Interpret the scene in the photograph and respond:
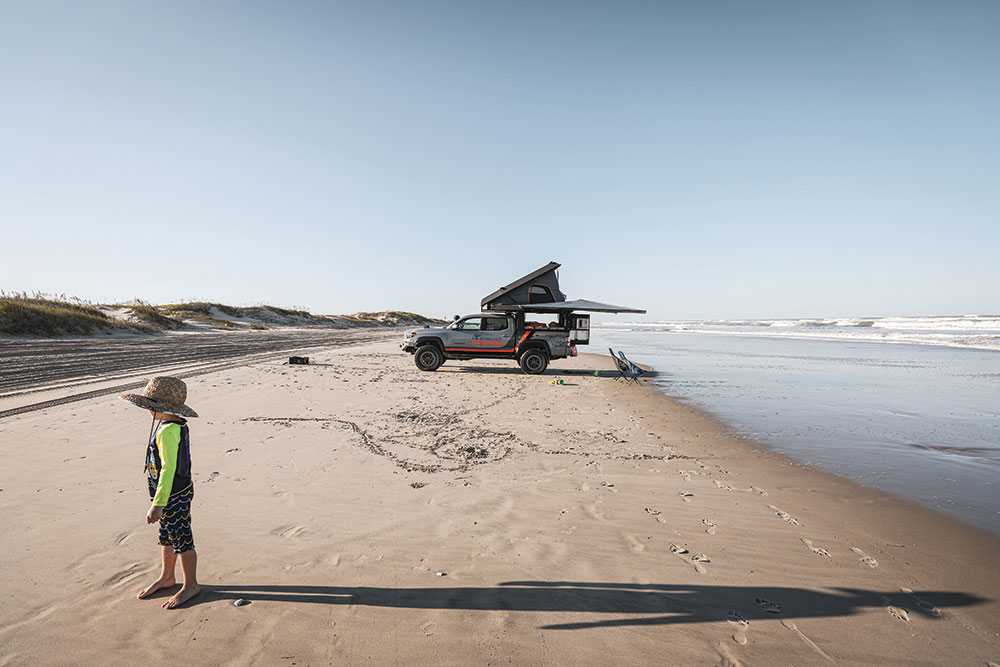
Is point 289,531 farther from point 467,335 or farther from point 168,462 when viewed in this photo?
point 467,335

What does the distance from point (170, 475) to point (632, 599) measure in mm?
3065

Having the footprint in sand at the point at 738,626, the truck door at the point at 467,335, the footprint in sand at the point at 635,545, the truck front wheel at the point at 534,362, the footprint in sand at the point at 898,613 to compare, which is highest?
the truck door at the point at 467,335

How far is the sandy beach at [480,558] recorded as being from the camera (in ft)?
8.49

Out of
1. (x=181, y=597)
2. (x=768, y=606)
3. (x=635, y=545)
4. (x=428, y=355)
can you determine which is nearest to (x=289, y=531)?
(x=181, y=597)

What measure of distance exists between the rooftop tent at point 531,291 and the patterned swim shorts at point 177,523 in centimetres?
1300

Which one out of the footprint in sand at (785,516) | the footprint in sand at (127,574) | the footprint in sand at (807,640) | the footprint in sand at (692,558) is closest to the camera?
the footprint in sand at (807,640)

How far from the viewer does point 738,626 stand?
2.75 meters

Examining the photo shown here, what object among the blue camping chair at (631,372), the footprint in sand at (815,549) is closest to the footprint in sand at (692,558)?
the footprint in sand at (815,549)

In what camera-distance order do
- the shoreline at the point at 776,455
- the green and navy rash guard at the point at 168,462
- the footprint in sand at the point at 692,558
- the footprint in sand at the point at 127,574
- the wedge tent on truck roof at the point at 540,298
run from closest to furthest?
the green and navy rash guard at the point at 168,462 → the footprint in sand at the point at 127,574 → the footprint in sand at the point at 692,558 → the shoreline at the point at 776,455 → the wedge tent on truck roof at the point at 540,298

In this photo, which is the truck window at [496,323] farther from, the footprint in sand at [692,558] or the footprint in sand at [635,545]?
the footprint in sand at [692,558]

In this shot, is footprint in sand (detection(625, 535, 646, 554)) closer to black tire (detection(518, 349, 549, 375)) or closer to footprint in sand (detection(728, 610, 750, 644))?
footprint in sand (detection(728, 610, 750, 644))

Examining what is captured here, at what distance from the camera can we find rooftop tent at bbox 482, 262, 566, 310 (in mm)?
15625

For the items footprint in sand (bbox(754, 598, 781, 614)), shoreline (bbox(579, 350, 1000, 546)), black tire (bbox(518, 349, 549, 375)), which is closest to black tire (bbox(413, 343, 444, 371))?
black tire (bbox(518, 349, 549, 375))

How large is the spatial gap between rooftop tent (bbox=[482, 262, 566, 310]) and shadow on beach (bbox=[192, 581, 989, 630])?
1271 cm
